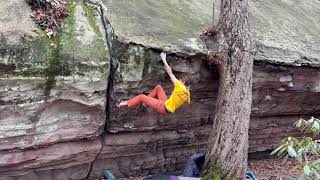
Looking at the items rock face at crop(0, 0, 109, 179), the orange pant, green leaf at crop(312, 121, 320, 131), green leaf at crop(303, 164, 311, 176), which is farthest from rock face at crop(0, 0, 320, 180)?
green leaf at crop(303, 164, 311, 176)

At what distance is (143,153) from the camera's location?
308 inches

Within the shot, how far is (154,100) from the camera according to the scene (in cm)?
674

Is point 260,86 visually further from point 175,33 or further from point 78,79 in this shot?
point 78,79

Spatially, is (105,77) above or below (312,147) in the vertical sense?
above

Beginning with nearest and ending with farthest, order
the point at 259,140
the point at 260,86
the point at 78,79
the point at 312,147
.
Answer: the point at 312,147 < the point at 78,79 < the point at 260,86 < the point at 259,140

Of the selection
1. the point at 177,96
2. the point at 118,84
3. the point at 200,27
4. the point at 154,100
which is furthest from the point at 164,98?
the point at 200,27

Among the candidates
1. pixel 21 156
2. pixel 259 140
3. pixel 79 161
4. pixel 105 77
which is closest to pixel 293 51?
pixel 259 140

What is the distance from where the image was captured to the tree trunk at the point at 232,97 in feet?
22.2

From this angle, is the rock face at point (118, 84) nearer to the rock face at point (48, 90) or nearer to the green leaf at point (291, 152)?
the rock face at point (48, 90)

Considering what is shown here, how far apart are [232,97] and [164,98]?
45.4 inches

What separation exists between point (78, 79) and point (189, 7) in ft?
10.9

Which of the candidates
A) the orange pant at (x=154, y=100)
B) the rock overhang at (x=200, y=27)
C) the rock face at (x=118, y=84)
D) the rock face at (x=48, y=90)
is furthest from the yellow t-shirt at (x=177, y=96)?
the rock face at (x=48, y=90)

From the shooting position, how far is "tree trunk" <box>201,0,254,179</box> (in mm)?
6773

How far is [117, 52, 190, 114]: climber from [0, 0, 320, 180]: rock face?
185 millimetres
